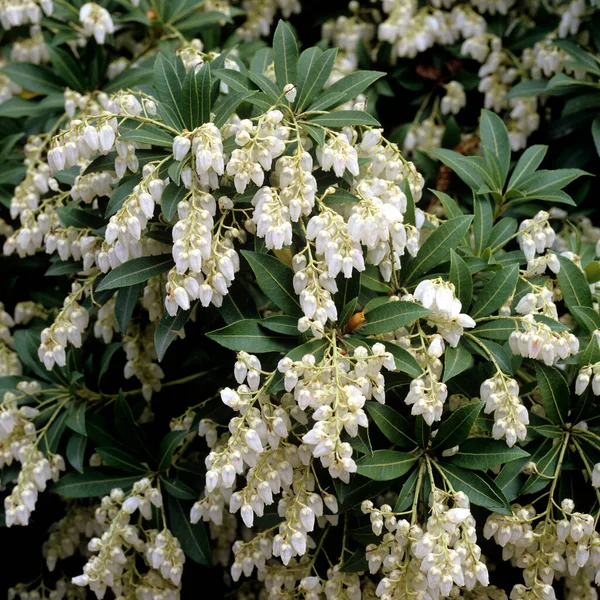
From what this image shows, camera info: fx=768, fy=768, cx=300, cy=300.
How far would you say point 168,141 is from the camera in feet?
7.35

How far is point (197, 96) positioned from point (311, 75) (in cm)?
36

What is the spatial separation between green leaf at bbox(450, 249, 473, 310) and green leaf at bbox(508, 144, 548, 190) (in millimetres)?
618

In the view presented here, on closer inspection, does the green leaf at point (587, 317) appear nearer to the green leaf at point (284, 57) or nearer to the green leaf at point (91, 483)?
the green leaf at point (284, 57)

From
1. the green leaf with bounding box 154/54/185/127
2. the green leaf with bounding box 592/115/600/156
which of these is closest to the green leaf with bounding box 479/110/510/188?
the green leaf with bounding box 592/115/600/156

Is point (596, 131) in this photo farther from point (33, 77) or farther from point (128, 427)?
point (33, 77)

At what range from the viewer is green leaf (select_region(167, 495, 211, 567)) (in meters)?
2.43

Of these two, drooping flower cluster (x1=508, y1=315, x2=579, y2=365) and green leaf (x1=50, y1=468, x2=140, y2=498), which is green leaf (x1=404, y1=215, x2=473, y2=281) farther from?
green leaf (x1=50, y1=468, x2=140, y2=498)

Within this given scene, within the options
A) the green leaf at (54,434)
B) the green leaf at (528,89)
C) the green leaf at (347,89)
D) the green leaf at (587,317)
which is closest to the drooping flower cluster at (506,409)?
the green leaf at (587,317)

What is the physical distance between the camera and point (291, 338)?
85.0 inches

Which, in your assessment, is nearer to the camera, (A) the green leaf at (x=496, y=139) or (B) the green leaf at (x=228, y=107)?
(B) the green leaf at (x=228, y=107)

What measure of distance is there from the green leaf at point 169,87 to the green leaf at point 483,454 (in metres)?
1.27

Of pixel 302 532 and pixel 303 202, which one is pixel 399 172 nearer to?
pixel 303 202

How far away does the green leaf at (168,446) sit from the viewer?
2.42 m

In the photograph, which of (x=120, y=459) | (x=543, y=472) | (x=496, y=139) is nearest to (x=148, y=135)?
(x=120, y=459)
